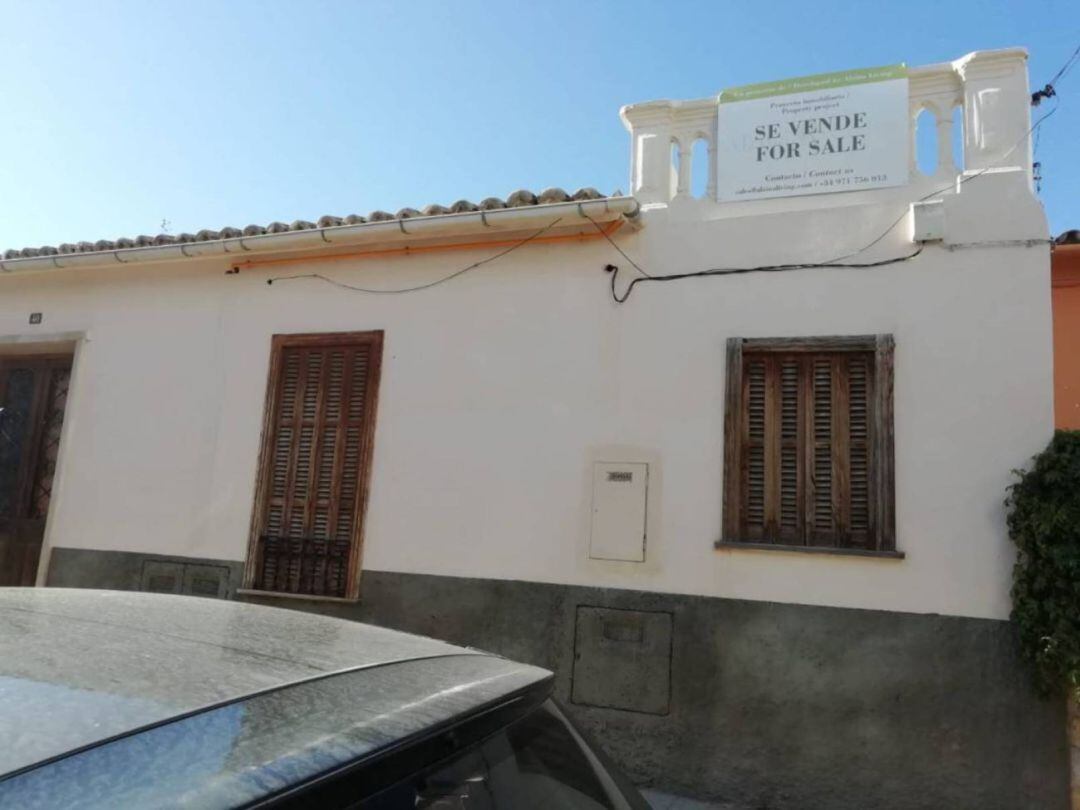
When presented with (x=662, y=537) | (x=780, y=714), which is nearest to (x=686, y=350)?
(x=662, y=537)

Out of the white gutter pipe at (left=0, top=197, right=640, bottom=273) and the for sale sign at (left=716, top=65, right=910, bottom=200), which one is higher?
the for sale sign at (left=716, top=65, right=910, bottom=200)

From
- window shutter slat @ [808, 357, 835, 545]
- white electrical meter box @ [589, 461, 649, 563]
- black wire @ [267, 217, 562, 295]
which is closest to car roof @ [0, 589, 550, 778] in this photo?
white electrical meter box @ [589, 461, 649, 563]

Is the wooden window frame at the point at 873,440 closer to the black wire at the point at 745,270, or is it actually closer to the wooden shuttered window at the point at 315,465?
the black wire at the point at 745,270

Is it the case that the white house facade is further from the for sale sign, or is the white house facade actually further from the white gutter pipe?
the for sale sign

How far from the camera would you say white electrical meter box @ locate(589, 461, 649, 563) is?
5539mm

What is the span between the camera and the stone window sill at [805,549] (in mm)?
4966

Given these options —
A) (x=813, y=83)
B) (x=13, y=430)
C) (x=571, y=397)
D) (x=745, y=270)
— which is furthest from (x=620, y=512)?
(x=13, y=430)

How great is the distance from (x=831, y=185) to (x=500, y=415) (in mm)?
2813

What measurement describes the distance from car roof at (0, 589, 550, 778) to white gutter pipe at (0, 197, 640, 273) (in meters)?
4.19

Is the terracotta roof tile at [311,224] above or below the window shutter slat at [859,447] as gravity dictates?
above

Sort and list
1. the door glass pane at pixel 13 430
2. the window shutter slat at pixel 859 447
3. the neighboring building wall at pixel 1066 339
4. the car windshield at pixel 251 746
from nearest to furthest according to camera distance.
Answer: the car windshield at pixel 251 746 → the window shutter slat at pixel 859 447 → the neighboring building wall at pixel 1066 339 → the door glass pane at pixel 13 430

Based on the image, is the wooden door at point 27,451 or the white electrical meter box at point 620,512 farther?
the wooden door at point 27,451

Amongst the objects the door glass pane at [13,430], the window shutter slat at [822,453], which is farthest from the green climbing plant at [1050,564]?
the door glass pane at [13,430]

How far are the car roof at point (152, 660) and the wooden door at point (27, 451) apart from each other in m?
6.73
